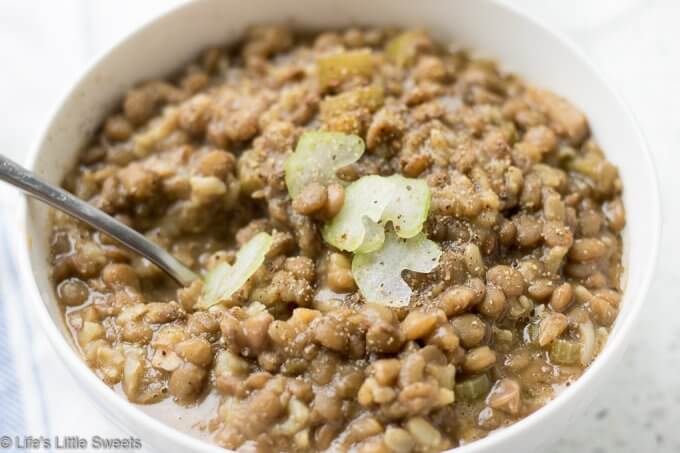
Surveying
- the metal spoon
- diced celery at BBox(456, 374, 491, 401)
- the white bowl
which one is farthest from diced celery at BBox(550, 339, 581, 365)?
the metal spoon

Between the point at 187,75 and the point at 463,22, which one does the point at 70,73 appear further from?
the point at 463,22

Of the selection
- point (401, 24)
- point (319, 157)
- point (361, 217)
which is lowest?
point (361, 217)

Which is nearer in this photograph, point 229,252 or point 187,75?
point 229,252

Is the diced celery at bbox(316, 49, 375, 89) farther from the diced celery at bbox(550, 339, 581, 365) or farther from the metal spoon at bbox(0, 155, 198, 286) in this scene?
the diced celery at bbox(550, 339, 581, 365)

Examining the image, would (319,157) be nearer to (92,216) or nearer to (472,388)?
(92,216)

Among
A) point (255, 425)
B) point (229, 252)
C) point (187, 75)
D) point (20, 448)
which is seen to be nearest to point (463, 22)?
point (187, 75)

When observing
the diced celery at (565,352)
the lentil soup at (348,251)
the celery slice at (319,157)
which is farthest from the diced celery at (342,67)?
the diced celery at (565,352)

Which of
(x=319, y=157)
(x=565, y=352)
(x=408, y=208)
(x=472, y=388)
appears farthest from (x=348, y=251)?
(x=565, y=352)
